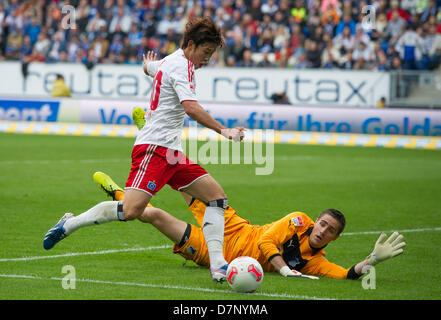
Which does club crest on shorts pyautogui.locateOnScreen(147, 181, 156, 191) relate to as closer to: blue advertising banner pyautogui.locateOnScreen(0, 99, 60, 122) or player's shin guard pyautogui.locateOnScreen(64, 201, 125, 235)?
→ player's shin guard pyautogui.locateOnScreen(64, 201, 125, 235)

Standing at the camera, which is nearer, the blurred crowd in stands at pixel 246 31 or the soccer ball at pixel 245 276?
the soccer ball at pixel 245 276

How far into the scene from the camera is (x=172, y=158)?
7234mm

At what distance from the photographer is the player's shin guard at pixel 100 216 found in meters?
7.22

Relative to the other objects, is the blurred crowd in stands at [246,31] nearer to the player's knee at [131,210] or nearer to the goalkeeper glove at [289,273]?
the goalkeeper glove at [289,273]

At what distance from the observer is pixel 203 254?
770 cm

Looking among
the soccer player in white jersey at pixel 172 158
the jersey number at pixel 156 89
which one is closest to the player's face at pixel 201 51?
the soccer player in white jersey at pixel 172 158

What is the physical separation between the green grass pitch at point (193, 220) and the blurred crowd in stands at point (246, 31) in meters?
4.96

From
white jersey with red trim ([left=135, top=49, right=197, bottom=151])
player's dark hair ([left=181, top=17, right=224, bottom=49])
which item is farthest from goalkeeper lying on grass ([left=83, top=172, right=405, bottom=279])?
player's dark hair ([left=181, top=17, right=224, bottom=49])

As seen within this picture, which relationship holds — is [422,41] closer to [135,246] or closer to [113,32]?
[113,32]

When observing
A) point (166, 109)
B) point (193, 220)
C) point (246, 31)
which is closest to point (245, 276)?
point (166, 109)

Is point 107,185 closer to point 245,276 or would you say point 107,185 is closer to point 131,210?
point 131,210
